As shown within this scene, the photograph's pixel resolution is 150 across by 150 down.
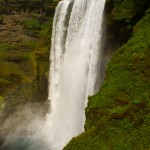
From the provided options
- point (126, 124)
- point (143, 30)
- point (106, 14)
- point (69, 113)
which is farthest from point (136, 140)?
point (69, 113)

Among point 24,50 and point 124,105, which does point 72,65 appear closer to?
point 24,50

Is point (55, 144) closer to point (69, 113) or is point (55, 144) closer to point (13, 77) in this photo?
point (69, 113)

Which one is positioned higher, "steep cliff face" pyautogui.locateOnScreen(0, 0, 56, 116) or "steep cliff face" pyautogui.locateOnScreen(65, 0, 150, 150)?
"steep cliff face" pyautogui.locateOnScreen(65, 0, 150, 150)

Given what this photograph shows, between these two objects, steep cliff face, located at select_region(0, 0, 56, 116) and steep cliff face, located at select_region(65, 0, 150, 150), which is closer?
steep cliff face, located at select_region(65, 0, 150, 150)

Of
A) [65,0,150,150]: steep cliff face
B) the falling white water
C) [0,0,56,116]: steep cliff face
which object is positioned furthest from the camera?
[0,0,56,116]: steep cliff face

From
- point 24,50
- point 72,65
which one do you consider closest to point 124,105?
point 72,65

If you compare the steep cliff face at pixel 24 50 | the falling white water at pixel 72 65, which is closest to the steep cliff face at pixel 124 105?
the falling white water at pixel 72 65

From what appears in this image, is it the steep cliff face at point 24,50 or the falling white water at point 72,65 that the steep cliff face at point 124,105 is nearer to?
the falling white water at point 72,65

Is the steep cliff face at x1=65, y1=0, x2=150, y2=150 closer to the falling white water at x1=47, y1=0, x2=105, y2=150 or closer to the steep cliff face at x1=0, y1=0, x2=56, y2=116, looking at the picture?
the falling white water at x1=47, y1=0, x2=105, y2=150

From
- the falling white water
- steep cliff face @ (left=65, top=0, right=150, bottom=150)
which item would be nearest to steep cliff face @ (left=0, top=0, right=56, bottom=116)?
the falling white water

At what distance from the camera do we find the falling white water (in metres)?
18.4

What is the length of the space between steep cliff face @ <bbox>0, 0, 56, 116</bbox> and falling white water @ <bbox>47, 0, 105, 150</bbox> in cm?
161

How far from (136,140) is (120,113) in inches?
42.9

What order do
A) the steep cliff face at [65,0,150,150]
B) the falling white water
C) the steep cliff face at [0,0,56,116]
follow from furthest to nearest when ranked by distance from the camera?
1. the steep cliff face at [0,0,56,116]
2. the falling white water
3. the steep cliff face at [65,0,150,150]
